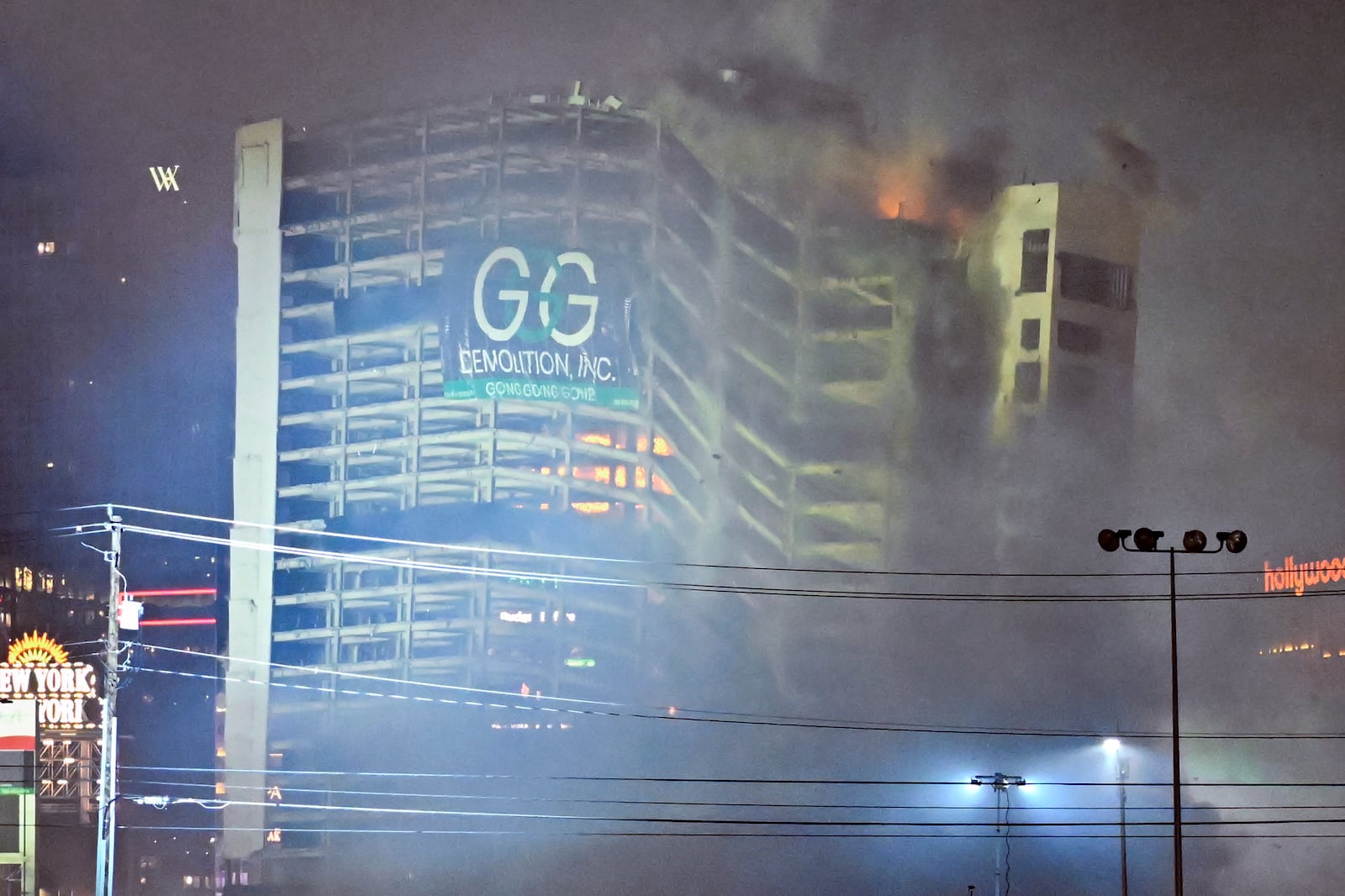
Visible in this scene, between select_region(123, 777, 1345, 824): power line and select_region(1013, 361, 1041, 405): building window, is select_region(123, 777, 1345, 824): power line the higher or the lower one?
the lower one

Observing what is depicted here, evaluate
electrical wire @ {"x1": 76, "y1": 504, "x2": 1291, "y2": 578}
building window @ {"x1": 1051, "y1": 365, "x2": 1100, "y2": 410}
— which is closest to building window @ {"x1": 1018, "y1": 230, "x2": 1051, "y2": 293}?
building window @ {"x1": 1051, "y1": 365, "x2": 1100, "y2": 410}

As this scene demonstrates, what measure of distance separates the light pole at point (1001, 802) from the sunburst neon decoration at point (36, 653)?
2681 centimetres

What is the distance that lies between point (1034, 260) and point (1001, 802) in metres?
13.7

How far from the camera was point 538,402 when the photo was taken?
1280 inches

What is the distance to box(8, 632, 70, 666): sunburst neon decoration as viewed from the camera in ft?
129

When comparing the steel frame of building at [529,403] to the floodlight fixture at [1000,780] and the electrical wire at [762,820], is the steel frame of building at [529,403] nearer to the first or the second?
the electrical wire at [762,820]

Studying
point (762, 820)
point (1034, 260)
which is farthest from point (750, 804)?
point (1034, 260)

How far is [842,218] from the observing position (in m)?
33.3

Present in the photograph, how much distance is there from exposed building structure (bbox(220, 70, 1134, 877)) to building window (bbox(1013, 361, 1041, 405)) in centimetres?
62

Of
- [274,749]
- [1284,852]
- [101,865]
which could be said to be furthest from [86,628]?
[1284,852]

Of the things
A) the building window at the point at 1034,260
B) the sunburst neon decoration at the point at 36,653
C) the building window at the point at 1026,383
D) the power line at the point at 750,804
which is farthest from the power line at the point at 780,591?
the sunburst neon decoration at the point at 36,653

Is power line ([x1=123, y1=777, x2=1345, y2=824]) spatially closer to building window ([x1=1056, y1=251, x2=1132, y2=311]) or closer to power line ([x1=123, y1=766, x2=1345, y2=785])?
power line ([x1=123, y1=766, x2=1345, y2=785])

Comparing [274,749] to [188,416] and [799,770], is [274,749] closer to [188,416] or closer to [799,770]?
[188,416]

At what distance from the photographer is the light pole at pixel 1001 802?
31312 millimetres
